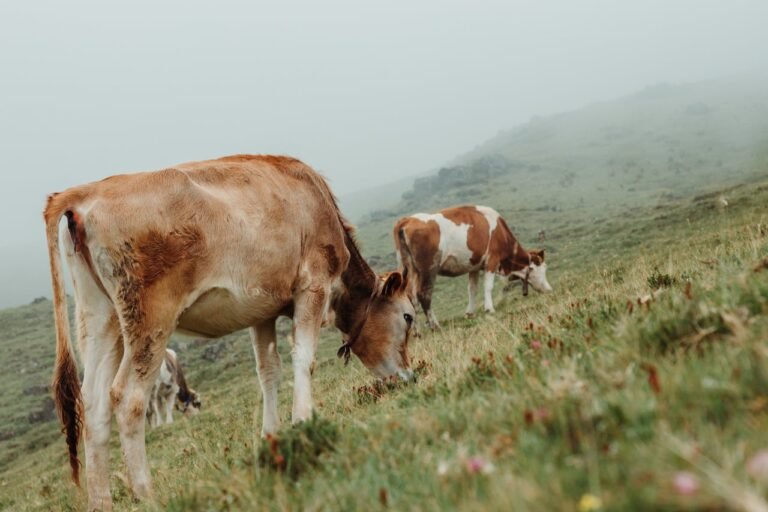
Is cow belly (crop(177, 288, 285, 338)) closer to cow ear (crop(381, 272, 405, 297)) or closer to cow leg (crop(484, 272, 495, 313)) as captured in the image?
cow ear (crop(381, 272, 405, 297))

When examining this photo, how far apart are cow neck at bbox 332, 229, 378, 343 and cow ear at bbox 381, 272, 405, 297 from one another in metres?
0.16

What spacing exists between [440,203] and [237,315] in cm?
8043

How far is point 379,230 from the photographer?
7456 cm

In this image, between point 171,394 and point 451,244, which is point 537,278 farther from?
point 171,394

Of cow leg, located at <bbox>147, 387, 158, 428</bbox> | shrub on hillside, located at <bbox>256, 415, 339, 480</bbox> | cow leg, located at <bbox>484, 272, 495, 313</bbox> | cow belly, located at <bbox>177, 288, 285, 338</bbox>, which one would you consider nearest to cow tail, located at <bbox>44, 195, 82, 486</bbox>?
cow belly, located at <bbox>177, 288, 285, 338</bbox>

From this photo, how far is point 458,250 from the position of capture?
57.4 ft

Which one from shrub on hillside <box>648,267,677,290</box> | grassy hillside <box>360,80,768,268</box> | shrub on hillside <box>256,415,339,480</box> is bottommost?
grassy hillside <box>360,80,768,268</box>

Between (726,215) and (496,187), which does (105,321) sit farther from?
(496,187)

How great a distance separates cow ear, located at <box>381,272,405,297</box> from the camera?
749cm

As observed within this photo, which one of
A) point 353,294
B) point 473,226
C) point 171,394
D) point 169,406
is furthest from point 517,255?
point 353,294

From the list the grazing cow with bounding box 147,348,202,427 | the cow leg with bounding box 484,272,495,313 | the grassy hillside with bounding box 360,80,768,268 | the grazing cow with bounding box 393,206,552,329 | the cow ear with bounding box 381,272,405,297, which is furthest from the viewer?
the grassy hillside with bounding box 360,80,768,268

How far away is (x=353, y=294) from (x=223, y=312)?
7.40 feet

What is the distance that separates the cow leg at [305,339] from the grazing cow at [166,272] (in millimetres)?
12

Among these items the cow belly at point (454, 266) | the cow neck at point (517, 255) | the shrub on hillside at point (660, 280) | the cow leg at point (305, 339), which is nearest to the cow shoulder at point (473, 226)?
the cow belly at point (454, 266)
